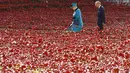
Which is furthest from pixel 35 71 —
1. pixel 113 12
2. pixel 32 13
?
pixel 113 12

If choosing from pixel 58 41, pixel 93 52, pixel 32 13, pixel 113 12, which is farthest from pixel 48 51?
pixel 113 12

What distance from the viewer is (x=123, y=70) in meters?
8.35

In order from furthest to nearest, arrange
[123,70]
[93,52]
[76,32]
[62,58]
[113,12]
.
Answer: [113,12] → [76,32] → [93,52] → [62,58] → [123,70]

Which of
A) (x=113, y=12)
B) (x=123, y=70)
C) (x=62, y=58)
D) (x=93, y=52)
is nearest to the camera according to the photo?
(x=123, y=70)

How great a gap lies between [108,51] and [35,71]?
17.2 ft

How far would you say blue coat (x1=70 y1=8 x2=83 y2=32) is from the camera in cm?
1998

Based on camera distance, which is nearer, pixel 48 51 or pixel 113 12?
pixel 48 51

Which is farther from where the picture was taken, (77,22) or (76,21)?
(77,22)

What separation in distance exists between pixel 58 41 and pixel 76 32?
12.1 feet

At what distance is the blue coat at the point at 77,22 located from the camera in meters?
20.0

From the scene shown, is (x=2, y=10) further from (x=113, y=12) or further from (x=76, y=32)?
(x=76, y=32)

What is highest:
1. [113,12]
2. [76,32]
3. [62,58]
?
[62,58]

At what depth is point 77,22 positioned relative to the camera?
20453mm

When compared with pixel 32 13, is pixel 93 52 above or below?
above
